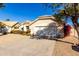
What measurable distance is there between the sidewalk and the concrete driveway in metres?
0.23

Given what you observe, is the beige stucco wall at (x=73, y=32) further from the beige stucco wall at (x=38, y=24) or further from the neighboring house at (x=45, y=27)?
the beige stucco wall at (x=38, y=24)

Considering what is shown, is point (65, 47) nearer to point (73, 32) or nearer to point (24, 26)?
point (73, 32)

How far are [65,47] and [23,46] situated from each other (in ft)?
5.58

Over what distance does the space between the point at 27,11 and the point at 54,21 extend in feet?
5.13

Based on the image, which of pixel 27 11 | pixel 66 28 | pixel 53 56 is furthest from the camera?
pixel 66 28

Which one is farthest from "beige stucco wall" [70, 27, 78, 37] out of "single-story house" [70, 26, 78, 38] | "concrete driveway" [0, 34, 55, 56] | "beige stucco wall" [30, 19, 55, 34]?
"beige stucco wall" [30, 19, 55, 34]

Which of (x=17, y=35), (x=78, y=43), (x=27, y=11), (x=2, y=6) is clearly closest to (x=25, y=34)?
(x=17, y=35)

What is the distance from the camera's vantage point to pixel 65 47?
8.27 m

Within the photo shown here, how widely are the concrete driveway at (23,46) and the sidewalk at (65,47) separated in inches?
8.9

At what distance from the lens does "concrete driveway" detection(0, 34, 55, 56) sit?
7915 mm

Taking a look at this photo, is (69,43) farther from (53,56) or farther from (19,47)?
(19,47)

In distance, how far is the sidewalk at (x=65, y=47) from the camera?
771cm

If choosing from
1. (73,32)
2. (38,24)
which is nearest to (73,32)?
(73,32)

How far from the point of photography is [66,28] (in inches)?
351
